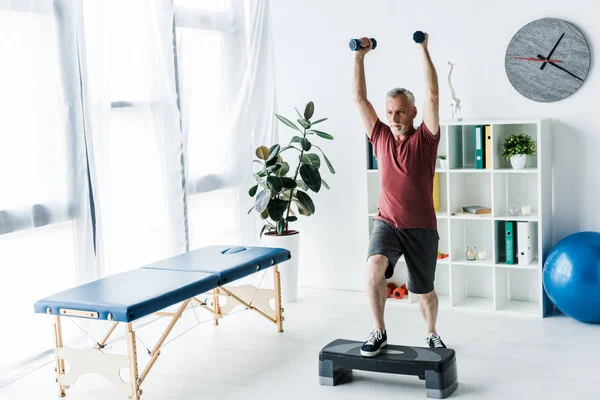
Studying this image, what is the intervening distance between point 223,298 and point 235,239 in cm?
47

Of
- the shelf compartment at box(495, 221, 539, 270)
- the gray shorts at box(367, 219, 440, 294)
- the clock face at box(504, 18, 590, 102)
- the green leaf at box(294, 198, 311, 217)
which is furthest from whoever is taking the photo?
the green leaf at box(294, 198, 311, 217)

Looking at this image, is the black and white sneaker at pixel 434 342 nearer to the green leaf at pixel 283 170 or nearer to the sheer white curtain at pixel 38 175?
the green leaf at pixel 283 170

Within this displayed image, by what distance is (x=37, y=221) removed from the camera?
3650 mm

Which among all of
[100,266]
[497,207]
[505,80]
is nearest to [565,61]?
[505,80]

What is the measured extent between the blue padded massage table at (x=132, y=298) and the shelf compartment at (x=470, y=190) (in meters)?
1.34

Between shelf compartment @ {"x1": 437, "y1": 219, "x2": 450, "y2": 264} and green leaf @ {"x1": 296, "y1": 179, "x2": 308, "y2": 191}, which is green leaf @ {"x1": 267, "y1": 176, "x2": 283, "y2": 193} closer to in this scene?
green leaf @ {"x1": 296, "y1": 179, "x2": 308, "y2": 191}

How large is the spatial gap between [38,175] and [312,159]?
184cm

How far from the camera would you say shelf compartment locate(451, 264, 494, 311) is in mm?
4531

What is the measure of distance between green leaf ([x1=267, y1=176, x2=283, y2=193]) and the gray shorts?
1.11 m

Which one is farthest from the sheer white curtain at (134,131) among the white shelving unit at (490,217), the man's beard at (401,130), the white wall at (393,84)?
the man's beard at (401,130)

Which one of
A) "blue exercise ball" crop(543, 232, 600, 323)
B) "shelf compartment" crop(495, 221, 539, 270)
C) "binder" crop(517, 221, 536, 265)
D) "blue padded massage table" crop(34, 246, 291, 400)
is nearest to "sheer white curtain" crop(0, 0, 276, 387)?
"blue padded massage table" crop(34, 246, 291, 400)

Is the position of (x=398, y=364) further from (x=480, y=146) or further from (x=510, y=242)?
(x=480, y=146)

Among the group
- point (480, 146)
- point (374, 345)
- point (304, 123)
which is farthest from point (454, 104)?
point (374, 345)

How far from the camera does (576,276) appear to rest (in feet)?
12.7
